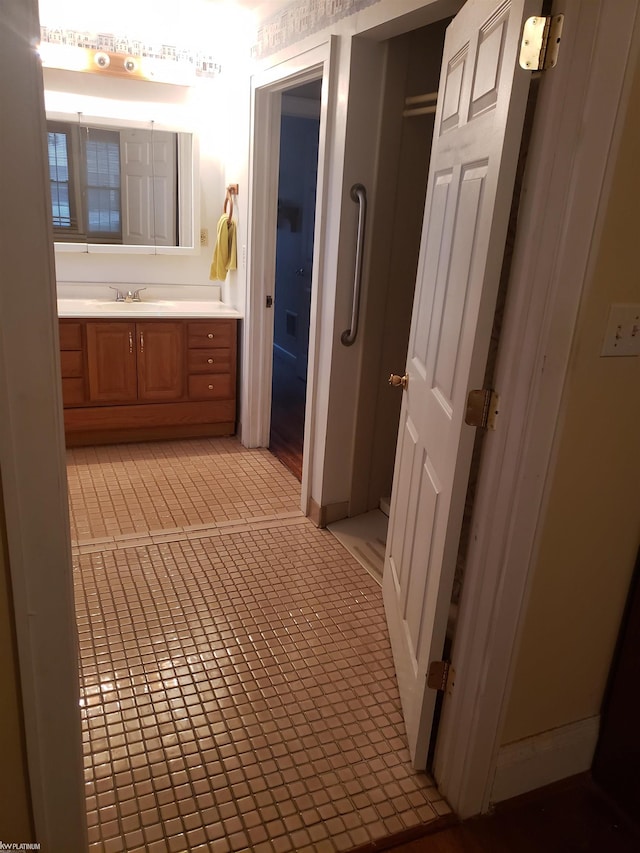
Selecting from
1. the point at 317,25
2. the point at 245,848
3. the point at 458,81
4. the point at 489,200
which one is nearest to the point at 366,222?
the point at 317,25

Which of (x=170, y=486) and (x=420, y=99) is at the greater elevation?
(x=420, y=99)

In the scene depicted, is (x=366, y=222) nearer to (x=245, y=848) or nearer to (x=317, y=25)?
(x=317, y=25)

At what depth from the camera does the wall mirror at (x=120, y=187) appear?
3.74 meters

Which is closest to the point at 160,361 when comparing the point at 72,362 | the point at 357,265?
the point at 72,362

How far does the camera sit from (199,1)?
10.2ft

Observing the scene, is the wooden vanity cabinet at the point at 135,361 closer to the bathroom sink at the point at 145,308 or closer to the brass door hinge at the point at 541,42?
the bathroom sink at the point at 145,308

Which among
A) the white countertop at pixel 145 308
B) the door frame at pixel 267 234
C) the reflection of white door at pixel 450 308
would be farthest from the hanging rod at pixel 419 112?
the white countertop at pixel 145 308

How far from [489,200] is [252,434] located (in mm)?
2750

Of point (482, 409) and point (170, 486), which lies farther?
point (170, 486)

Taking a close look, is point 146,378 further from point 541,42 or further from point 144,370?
point 541,42

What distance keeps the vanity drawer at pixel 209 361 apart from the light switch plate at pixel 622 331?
278 centimetres

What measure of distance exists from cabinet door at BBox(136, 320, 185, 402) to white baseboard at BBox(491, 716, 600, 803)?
109 inches

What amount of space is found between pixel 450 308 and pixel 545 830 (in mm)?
1322

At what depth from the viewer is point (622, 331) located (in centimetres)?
134
